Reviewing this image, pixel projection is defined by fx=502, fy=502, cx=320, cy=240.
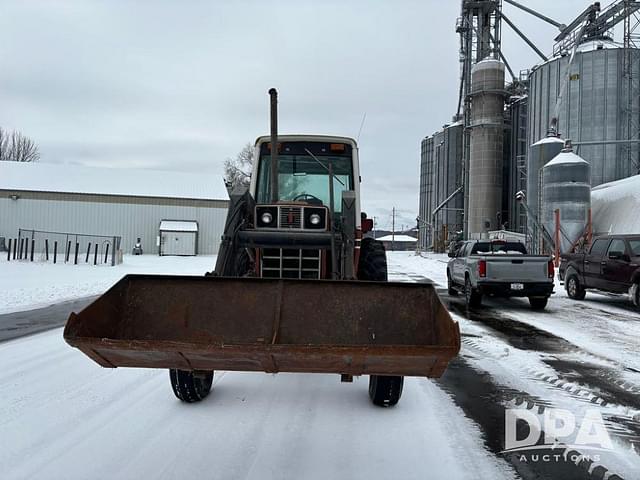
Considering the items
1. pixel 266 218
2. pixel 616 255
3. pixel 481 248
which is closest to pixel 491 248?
pixel 481 248

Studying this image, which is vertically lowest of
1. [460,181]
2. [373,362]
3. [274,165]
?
[373,362]

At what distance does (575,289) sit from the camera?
14.3 meters

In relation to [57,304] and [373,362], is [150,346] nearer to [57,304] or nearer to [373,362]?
[373,362]

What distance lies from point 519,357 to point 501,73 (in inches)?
1280

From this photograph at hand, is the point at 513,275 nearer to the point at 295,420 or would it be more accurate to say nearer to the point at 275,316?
the point at 295,420

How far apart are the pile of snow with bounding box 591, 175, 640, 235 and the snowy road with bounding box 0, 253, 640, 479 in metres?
17.3

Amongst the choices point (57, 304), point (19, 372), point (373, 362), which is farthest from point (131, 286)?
point (57, 304)

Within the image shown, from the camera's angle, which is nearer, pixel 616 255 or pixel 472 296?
pixel 472 296

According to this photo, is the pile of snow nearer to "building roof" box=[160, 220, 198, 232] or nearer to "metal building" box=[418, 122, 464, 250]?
"metal building" box=[418, 122, 464, 250]

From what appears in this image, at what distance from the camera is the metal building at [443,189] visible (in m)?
41.1

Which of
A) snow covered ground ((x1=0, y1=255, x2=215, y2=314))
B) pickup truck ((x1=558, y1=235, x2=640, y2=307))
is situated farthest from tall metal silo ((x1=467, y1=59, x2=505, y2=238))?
snow covered ground ((x1=0, y1=255, x2=215, y2=314))

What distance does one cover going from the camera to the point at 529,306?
1262 centimetres

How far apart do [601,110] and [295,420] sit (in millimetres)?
28776

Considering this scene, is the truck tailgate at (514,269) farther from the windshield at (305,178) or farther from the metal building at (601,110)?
the metal building at (601,110)
